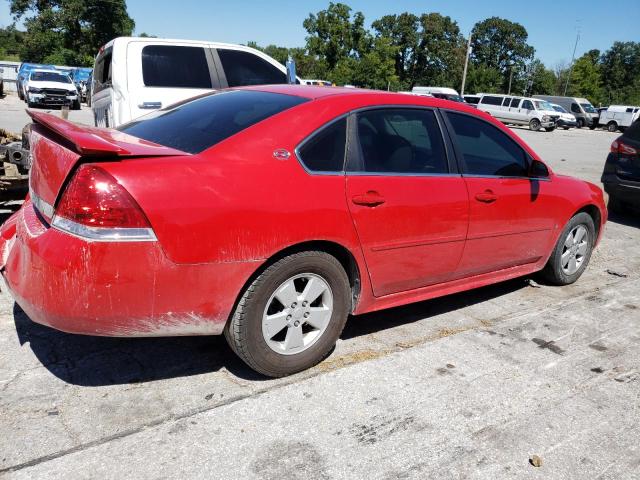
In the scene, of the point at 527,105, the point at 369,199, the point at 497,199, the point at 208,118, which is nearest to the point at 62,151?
the point at 208,118

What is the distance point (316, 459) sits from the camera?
2.40 metres

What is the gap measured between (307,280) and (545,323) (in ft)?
6.81

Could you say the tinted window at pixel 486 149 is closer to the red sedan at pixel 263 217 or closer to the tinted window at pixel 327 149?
the red sedan at pixel 263 217

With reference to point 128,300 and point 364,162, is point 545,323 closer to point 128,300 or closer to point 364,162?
point 364,162

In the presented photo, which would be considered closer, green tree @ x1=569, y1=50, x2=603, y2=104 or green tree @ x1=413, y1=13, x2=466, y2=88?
green tree @ x1=569, y1=50, x2=603, y2=104

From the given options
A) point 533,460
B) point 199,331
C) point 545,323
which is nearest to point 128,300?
point 199,331

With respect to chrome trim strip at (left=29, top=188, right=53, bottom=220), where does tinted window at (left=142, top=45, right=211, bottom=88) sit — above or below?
above

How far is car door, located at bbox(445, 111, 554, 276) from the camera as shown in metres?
3.77

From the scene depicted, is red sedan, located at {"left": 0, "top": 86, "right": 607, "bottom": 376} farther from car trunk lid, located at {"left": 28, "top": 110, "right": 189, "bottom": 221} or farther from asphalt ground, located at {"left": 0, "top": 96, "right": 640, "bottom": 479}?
asphalt ground, located at {"left": 0, "top": 96, "right": 640, "bottom": 479}

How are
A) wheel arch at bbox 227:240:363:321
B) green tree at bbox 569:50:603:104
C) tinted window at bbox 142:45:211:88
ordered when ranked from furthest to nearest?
green tree at bbox 569:50:603:104
tinted window at bbox 142:45:211:88
wheel arch at bbox 227:240:363:321

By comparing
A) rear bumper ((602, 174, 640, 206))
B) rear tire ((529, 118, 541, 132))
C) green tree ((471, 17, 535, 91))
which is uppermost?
green tree ((471, 17, 535, 91))

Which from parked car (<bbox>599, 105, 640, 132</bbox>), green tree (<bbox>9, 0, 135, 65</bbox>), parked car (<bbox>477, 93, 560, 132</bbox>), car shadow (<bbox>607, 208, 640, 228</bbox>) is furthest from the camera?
green tree (<bbox>9, 0, 135, 65</bbox>)

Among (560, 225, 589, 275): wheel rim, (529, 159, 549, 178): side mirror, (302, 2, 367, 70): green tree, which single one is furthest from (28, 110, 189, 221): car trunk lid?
(302, 2, 367, 70): green tree

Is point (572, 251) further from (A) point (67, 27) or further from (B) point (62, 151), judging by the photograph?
(A) point (67, 27)
